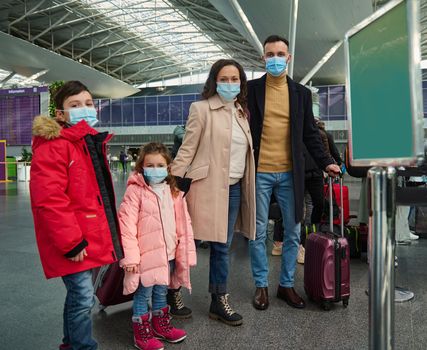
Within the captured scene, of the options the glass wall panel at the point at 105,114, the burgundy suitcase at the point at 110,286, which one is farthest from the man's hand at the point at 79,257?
the glass wall panel at the point at 105,114

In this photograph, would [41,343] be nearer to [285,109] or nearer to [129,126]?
[285,109]

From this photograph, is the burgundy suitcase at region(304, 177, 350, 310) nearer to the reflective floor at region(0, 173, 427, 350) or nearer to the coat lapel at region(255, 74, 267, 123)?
the reflective floor at region(0, 173, 427, 350)

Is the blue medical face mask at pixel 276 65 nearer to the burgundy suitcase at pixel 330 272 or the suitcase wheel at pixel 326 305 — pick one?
the burgundy suitcase at pixel 330 272

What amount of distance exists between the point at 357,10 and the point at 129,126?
30028 mm

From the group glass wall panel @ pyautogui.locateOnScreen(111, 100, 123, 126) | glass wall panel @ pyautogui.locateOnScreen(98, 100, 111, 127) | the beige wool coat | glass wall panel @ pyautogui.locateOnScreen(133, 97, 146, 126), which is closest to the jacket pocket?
the beige wool coat

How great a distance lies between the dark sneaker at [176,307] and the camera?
2826 mm

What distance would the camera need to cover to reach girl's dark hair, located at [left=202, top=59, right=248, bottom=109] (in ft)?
9.10

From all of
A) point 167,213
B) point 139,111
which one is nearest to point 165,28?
point 139,111

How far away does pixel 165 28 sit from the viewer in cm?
3347

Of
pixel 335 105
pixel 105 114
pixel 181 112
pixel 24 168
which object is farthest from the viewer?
pixel 105 114

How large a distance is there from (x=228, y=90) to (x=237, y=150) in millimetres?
399

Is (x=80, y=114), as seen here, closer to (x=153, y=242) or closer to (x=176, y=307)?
(x=153, y=242)

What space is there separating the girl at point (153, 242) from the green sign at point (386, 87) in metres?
1.56

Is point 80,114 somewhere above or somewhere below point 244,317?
above
